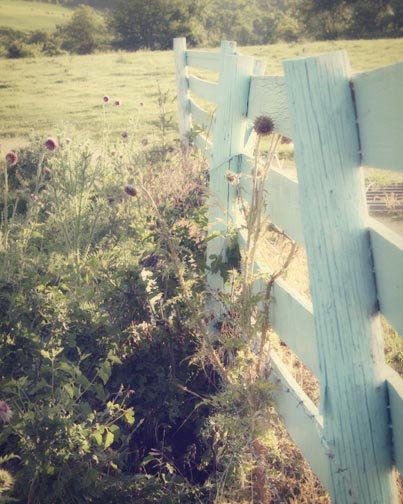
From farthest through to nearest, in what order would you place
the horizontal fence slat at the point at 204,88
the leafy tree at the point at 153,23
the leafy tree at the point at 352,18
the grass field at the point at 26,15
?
the leafy tree at the point at 352,18 → the leafy tree at the point at 153,23 → the grass field at the point at 26,15 → the horizontal fence slat at the point at 204,88

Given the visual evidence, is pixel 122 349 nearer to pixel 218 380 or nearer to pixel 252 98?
pixel 218 380

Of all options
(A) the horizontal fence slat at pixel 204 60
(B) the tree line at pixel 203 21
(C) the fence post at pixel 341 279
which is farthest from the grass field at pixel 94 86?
(C) the fence post at pixel 341 279

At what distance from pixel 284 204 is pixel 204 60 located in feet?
11.3

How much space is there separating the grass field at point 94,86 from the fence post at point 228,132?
6182 millimetres

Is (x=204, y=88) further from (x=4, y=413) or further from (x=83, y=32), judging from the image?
(x=83, y=32)

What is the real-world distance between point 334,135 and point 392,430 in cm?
70

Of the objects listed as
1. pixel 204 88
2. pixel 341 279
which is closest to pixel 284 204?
pixel 341 279

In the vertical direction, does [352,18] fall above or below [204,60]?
above

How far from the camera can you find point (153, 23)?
25.5 metres

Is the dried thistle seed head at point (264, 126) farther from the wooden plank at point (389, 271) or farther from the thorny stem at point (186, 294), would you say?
the wooden plank at point (389, 271)

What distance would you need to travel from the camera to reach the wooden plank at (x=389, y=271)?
3.31ft

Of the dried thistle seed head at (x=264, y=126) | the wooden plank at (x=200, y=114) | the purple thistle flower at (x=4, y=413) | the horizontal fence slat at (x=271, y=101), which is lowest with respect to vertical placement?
the purple thistle flower at (x=4, y=413)

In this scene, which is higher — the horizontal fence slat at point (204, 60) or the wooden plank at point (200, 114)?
the horizontal fence slat at point (204, 60)

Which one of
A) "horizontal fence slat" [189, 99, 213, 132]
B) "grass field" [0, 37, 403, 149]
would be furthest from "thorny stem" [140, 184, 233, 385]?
"grass field" [0, 37, 403, 149]
